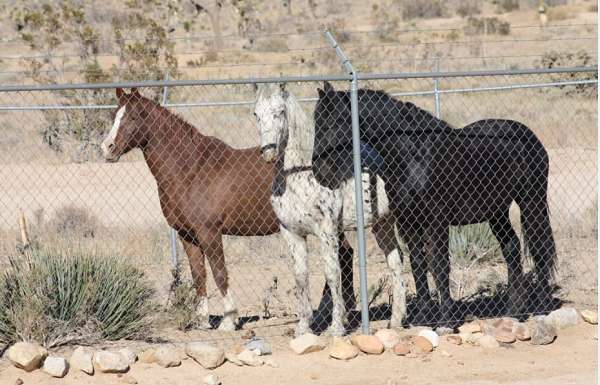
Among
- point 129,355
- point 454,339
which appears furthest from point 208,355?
point 454,339

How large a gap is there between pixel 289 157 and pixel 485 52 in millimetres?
24135

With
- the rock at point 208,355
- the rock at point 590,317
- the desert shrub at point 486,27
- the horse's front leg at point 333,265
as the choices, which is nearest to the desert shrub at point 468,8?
the desert shrub at point 486,27

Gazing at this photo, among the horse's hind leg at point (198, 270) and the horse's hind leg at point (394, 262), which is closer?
the horse's hind leg at point (394, 262)

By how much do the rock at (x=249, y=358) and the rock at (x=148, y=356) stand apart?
2.04ft

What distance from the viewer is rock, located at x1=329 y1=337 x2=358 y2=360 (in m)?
7.96

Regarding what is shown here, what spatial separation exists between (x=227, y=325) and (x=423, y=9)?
3560 centimetres

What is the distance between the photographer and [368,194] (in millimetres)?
8875

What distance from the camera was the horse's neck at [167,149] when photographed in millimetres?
9273

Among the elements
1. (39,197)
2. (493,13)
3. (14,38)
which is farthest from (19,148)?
(493,13)

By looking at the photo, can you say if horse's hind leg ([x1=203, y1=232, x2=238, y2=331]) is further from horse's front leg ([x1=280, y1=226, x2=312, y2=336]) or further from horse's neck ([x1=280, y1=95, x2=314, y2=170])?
horse's neck ([x1=280, y1=95, x2=314, y2=170])

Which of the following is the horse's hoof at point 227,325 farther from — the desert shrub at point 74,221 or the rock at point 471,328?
the desert shrub at point 74,221

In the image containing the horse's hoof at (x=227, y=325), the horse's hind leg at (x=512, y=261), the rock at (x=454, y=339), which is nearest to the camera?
the rock at (x=454, y=339)

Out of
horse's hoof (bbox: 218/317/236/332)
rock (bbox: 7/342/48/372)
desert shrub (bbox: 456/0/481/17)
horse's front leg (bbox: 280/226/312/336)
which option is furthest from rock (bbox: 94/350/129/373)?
desert shrub (bbox: 456/0/481/17)

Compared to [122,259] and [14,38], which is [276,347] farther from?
[14,38]
